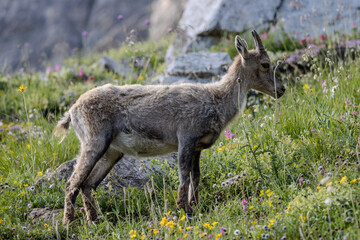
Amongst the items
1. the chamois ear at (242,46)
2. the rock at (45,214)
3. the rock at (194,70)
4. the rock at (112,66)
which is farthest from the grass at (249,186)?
the rock at (112,66)

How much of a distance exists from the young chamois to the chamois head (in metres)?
0.22

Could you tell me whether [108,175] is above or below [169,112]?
below

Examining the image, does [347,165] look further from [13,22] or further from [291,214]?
[13,22]

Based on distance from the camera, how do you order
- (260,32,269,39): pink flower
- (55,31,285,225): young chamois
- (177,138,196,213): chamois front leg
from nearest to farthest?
(177,138,196,213): chamois front leg → (55,31,285,225): young chamois → (260,32,269,39): pink flower

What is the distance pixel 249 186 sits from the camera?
5.79 meters

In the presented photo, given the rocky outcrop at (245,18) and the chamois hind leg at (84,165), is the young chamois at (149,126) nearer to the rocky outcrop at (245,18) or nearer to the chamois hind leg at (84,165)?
the chamois hind leg at (84,165)

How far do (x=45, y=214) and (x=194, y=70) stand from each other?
4479mm

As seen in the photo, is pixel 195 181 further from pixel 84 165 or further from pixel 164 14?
pixel 164 14

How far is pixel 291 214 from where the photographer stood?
Answer: 4398mm

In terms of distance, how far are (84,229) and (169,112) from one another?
1673 mm

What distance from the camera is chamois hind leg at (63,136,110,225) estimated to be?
227 inches

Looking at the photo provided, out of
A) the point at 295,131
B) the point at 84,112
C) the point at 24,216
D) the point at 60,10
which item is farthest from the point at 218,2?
the point at 60,10

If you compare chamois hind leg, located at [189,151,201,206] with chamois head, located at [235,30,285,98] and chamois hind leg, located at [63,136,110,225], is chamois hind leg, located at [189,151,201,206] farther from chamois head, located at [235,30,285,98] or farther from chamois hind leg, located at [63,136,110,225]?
chamois head, located at [235,30,285,98]

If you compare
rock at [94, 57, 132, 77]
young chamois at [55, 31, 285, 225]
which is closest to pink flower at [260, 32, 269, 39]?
rock at [94, 57, 132, 77]
